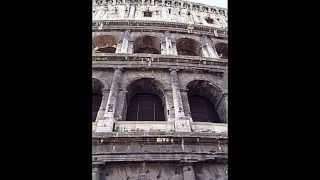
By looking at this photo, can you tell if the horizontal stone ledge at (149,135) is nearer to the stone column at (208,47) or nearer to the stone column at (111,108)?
the stone column at (111,108)

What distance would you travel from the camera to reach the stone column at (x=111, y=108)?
7.82m

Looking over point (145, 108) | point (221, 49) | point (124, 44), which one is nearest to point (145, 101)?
point (145, 108)

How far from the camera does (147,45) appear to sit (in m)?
13.5

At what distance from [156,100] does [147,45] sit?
4259 millimetres

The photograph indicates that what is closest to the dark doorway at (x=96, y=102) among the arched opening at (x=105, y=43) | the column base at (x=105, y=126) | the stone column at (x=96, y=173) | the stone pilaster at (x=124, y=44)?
the column base at (x=105, y=126)

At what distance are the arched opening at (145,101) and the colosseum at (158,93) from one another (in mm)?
34

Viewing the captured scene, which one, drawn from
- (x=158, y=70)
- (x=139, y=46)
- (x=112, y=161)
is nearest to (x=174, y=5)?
(x=139, y=46)

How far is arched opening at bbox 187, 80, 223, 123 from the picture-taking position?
9875 millimetres

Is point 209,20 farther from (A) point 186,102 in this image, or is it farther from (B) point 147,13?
(A) point 186,102

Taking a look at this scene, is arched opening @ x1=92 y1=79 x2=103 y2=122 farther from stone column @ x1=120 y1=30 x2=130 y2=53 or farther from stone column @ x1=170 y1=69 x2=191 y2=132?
stone column @ x1=170 y1=69 x2=191 y2=132

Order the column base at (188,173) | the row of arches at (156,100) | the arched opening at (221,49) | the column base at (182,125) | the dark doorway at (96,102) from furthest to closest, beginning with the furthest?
1. the arched opening at (221,49)
2. the dark doorway at (96,102)
3. the row of arches at (156,100)
4. the column base at (182,125)
5. the column base at (188,173)
